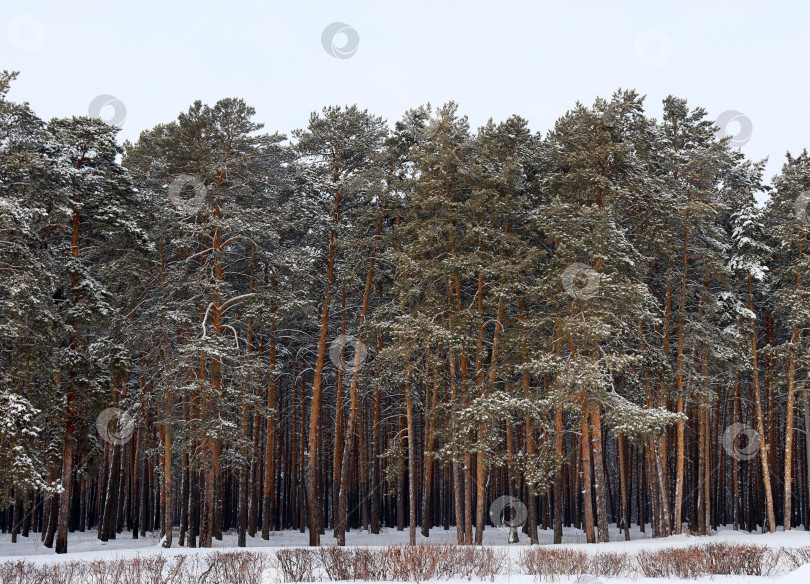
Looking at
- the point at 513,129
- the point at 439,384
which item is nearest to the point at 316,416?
the point at 439,384

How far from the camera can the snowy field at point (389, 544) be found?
12508mm

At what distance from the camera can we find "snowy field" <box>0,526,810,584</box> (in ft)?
41.0

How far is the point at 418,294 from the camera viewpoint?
74.4 feet

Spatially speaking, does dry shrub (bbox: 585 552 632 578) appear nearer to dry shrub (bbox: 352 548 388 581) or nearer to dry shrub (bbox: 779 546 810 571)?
dry shrub (bbox: 779 546 810 571)

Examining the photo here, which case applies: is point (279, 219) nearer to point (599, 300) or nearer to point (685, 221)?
point (599, 300)

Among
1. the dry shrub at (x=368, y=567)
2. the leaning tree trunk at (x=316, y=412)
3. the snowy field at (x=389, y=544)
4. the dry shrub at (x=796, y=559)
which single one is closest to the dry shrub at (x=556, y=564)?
the snowy field at (x=389, y=544)

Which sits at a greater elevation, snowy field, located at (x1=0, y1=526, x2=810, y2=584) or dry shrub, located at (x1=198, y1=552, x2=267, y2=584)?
dry shrub, located at (x1=198, y1=552, x2=267, y2=584)

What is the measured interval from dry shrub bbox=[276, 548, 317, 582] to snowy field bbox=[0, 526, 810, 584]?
0.78ft

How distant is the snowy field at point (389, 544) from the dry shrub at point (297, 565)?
0.24 metres

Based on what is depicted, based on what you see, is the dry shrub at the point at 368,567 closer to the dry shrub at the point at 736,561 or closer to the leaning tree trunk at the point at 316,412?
the dry shrub at the point at 736,561

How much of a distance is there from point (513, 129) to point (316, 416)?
523 inches

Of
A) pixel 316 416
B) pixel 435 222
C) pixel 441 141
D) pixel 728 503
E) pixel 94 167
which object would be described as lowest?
pixel 728 503

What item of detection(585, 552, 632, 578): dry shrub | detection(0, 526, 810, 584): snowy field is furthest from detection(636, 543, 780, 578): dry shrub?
Result: detection(585, 552, 632, 578): dry shrub

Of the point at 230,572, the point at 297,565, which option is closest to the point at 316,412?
the point at 297,565
